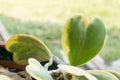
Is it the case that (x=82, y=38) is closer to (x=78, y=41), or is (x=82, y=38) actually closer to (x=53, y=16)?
(x=78, y=41)

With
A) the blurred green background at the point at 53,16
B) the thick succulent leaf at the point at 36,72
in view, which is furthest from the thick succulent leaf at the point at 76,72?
the blurred green background at the point at 53,16

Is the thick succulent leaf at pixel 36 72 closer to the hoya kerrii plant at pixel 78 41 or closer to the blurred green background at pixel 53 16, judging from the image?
the hoya kerrii plant at pixel 78 41

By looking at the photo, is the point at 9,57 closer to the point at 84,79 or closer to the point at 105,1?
the point at 84,79

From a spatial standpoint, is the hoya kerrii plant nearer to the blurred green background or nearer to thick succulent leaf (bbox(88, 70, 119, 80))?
thick succulent leaf (bbox(88, 70, 119, 80))

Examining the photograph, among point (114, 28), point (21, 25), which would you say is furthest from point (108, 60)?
point (21, 25)

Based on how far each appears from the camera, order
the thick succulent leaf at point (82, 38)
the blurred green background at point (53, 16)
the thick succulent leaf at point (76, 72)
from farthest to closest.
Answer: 1. the blurred green background at point (53, 16)
2. the thick succulent leaf at point (82, 38)
3. the thick succulent leaf at point (76, 72)

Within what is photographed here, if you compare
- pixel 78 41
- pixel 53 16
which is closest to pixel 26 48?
pixel 78 41

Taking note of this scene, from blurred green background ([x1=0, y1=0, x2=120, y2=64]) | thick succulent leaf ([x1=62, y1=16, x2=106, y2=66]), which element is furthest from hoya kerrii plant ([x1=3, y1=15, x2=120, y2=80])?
blurred green background ([x1=0, y1=0, x2=120, y2=64])
